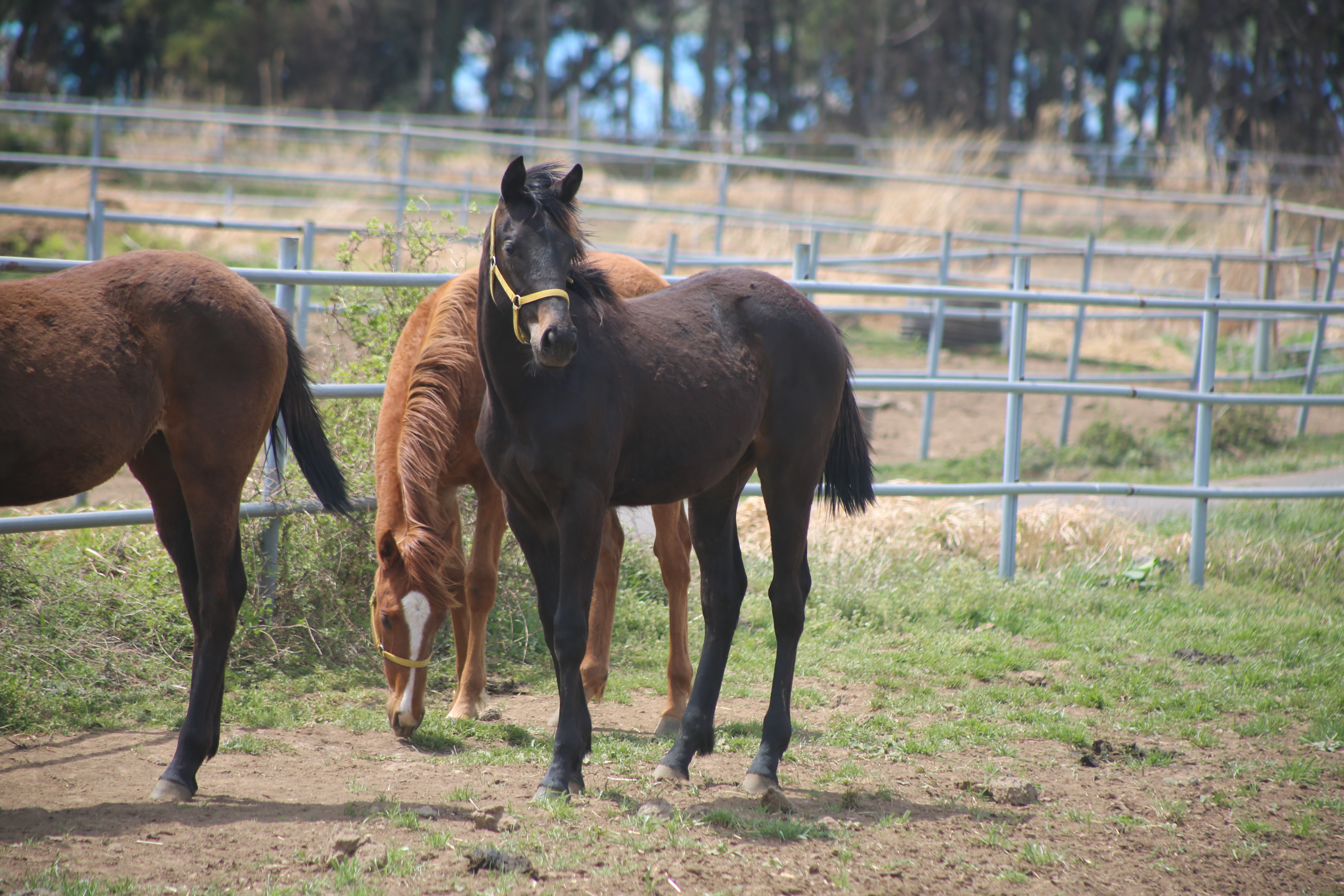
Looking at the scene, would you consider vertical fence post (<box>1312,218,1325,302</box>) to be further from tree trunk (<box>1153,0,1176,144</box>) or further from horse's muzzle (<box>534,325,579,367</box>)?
tree trunk (<box>1153,0,1176,144</box>)

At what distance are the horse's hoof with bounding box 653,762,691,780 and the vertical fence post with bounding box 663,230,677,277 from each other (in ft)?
18.6

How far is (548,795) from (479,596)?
124 centimetres

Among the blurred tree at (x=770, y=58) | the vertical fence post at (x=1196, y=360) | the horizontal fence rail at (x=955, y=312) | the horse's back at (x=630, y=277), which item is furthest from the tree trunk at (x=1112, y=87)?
the horse's back at (x=630, y=277)

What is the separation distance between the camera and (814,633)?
497 cm

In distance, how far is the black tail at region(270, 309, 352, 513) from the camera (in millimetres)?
3430

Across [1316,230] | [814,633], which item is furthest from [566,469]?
[1316,230]

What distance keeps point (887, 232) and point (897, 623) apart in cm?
933

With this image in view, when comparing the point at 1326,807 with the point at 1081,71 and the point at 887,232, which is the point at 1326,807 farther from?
the point at 1081,71

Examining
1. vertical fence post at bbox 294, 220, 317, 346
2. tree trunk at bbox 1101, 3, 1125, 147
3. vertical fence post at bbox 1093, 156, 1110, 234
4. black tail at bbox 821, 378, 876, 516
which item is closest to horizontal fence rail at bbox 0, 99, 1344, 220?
vertical fence post at bbox 1093, 156, 1110, 234

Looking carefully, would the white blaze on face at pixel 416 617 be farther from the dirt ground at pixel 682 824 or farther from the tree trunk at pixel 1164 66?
the tree trunk at pixel 1164 66

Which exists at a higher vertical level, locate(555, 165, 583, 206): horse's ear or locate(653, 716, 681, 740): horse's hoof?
locate(555, 165, 583, 206): horse's ear

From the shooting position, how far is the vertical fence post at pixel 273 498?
13.9ft

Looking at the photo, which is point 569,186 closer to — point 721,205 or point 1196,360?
point 1196,360

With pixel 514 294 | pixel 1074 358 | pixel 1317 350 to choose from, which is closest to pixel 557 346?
pixel 514 294
